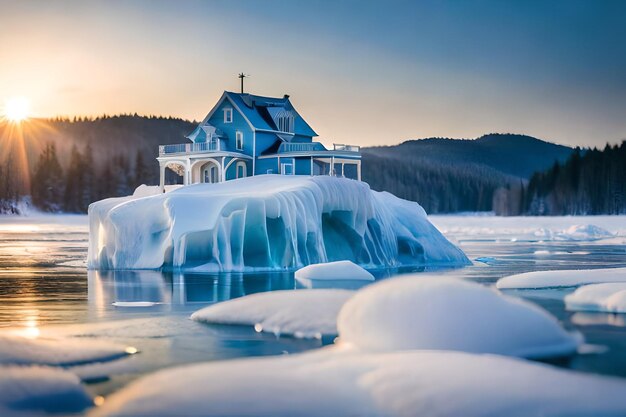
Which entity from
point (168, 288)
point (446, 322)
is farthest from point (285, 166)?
point (446, 322)

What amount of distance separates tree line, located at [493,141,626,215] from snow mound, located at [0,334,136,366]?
314 feet

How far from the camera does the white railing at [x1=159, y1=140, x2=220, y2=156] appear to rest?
124ft

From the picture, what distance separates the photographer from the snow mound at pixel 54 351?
7332 mm

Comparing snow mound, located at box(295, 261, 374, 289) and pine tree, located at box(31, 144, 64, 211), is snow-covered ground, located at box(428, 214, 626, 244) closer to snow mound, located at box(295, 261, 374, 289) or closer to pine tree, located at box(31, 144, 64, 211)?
snow mound, located at box(295, 261, 374, 289)

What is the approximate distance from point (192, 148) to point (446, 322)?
103 ft

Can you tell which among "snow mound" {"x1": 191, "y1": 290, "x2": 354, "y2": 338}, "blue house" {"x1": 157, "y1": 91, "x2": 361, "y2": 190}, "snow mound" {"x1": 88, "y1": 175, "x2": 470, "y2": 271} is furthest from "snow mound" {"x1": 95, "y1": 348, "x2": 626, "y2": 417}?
"blue house" {"x1": 157, "y1": 91, "x2": 361, "y2": 190}

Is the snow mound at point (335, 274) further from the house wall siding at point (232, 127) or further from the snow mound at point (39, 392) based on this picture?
the house wall siding at point (232, 127)

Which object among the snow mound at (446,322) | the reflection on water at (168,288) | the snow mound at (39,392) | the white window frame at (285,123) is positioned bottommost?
the reflection on water at (168,288)

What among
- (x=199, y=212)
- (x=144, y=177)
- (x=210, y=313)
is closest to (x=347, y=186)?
(x=199, y=212)

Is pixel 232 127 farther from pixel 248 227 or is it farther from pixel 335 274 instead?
pixel 335 274

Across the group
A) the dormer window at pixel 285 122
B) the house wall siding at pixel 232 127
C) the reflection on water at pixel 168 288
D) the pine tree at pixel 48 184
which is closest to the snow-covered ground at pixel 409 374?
the reflection on water at pixel 168 288

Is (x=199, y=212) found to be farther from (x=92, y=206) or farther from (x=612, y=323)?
(x=612, y=323)

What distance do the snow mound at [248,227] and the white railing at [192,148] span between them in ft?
39.1

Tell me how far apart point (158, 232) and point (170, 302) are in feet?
30.0
